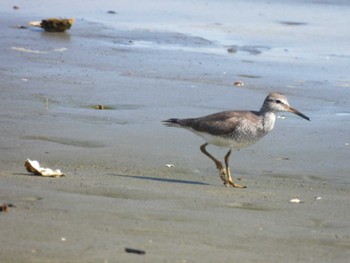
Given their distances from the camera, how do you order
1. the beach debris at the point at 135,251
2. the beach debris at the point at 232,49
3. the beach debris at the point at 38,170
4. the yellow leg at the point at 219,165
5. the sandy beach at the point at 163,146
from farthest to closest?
the beach debris at the point at 232,49 → the yellow leg at the point at 219,165 → the beach debris at the point at 38,170 → the sandy beach at the point at 163,146 → the beach debris at the point at 135,251

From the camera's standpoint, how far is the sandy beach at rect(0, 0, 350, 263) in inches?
229

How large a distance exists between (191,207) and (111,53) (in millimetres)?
8197

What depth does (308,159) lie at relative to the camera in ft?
29.7

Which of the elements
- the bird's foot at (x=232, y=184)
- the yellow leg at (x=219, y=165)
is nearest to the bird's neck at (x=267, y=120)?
the yellow leg at (x=219, y=165)

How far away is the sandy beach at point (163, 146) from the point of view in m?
5.81

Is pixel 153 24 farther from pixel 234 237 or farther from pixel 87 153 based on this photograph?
pixel 234 237

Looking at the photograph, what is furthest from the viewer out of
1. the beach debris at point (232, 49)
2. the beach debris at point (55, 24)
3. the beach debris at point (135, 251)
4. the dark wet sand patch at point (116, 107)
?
the beach debris at point (55, 24)

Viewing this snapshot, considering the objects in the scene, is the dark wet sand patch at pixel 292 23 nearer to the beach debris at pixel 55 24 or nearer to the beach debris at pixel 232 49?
the beach debris at pixel 232 49

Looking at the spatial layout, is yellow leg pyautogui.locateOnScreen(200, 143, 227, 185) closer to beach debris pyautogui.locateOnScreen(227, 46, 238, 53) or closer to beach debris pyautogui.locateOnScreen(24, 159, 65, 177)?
beach debris pyautogui.locateOnScreen(24, 159, 65, 177)

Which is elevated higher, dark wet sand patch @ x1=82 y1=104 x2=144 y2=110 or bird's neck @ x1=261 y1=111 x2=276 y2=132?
bird's neck @ x1=261 y1=111 x2=276 y2=132

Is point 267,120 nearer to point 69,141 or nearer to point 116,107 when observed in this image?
point 69,141

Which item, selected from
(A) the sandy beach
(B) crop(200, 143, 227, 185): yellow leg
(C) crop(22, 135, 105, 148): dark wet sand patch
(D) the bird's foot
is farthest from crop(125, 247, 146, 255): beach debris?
(C) crop(22, 135, 105, 148): dark wet sand patch

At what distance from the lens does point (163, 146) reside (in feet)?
30.2

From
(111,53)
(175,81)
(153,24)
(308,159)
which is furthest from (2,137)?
(153,24)
